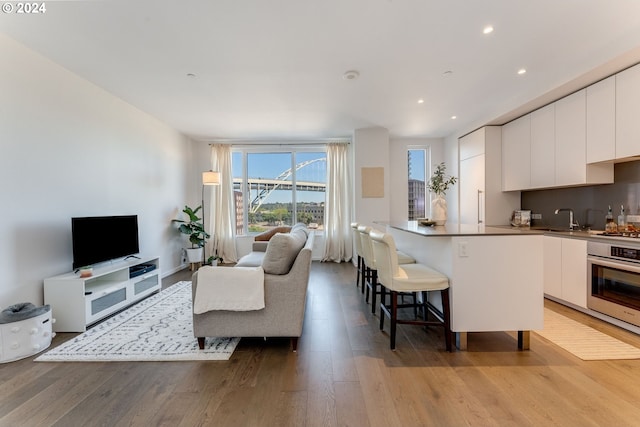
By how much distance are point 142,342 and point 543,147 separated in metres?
5.16

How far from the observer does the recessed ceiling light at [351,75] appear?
2.97 m

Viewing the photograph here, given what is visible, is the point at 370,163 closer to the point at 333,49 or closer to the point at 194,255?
the point at 333,49

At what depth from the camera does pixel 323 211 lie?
241 inches

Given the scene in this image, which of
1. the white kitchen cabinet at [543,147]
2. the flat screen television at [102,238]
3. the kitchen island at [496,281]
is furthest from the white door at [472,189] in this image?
the flat screen television at [102,238]

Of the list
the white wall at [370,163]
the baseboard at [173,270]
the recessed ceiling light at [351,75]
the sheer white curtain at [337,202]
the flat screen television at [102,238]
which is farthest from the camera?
the sheer white curtain at [337,202]

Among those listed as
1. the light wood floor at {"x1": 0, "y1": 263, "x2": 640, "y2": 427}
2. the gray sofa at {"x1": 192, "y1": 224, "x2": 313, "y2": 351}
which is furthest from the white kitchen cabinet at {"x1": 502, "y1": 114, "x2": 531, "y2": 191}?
the gray sofa at {"x1": 192, "y1": 224, "x2": 313, "y2": 351}

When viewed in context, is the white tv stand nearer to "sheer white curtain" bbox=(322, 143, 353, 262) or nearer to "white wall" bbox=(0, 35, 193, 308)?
"white wall" bbox=(0, 35, 193, 308)

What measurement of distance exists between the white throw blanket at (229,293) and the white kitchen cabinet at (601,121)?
3.72 m

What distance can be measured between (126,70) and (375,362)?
3.78 meters

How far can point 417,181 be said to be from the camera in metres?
6.10

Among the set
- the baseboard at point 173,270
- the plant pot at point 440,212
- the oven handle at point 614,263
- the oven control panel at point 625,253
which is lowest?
the baseboard at point 173,270

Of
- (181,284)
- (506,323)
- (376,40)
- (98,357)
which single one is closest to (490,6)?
(376,40)

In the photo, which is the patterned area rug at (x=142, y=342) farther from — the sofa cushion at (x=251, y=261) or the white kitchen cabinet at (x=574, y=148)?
the white kitchen cabinet at (x=574, y=148)

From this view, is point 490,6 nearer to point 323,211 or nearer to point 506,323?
point 506,323
